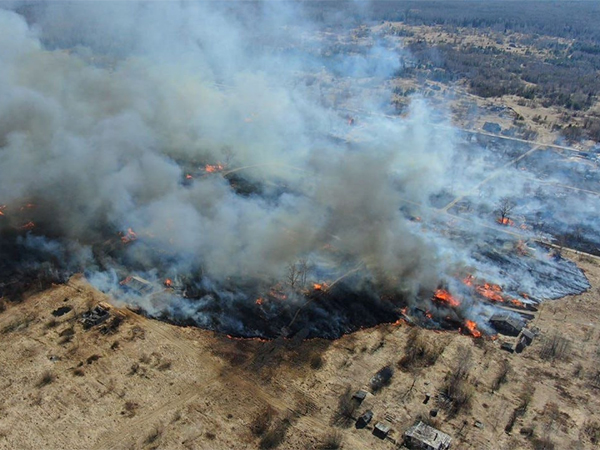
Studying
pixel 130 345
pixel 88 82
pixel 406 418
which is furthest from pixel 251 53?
pixel 406 418

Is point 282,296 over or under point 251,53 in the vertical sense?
under

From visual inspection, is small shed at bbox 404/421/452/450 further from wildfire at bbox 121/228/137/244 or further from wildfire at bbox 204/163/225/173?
wildfire at bbox 204/163/225/173

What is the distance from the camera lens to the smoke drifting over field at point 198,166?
1821 inches

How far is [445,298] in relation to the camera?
143 ft

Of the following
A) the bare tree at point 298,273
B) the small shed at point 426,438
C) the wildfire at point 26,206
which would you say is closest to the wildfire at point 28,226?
the wildfire at point 26,206

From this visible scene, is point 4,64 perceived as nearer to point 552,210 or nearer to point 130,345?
point 130,345

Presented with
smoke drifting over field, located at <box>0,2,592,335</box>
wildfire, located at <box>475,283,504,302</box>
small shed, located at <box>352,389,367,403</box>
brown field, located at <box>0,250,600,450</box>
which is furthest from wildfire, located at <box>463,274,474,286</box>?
small shed, located at <box>352,389,367,403</box>

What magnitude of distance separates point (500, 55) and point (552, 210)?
3761 inches

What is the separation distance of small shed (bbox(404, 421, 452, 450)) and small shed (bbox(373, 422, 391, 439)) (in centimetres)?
115

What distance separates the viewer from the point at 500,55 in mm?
141125

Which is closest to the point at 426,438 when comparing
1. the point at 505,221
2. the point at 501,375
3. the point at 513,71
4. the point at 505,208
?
the point at 501,375

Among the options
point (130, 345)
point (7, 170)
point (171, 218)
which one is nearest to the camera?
point (130, 345)

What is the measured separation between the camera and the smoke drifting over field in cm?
4625

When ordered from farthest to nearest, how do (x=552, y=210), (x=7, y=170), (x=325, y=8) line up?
(x=325, y=8) → (x=552, y=210) → (x=7, y=170)
